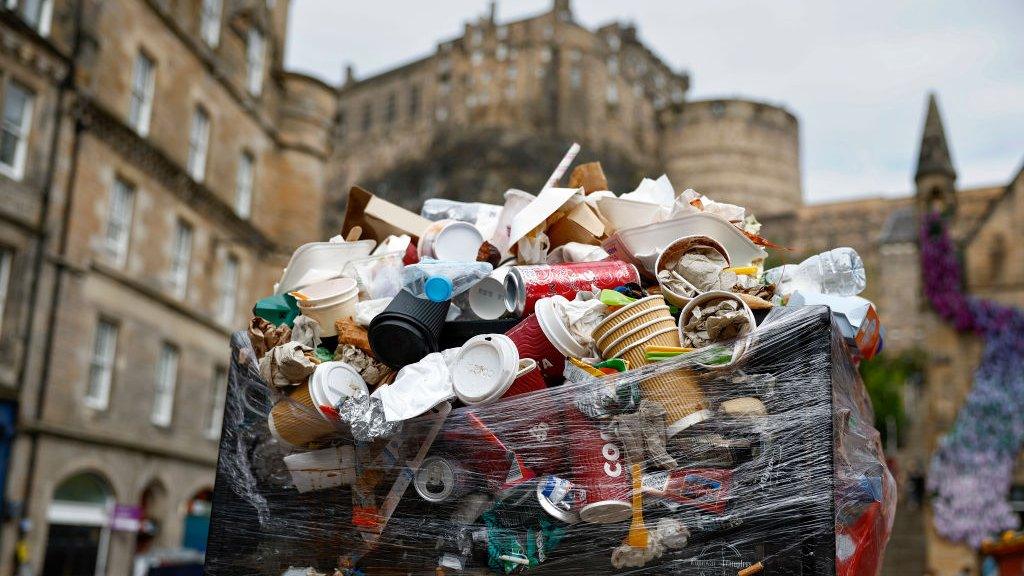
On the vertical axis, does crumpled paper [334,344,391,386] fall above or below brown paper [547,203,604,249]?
below

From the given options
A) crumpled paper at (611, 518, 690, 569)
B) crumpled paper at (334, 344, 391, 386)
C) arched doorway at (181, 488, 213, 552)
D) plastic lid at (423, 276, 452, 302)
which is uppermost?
plastic lid at (423, 276, 452, 302)

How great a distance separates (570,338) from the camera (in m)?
3.46

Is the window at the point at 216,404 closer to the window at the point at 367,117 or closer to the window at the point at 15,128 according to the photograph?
the window at the point at 15,128

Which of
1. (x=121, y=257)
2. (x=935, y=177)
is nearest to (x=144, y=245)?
(x=121, y=257)

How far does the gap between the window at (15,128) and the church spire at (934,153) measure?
22.1 metres

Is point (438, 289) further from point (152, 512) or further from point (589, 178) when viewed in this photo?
point (152, 512)

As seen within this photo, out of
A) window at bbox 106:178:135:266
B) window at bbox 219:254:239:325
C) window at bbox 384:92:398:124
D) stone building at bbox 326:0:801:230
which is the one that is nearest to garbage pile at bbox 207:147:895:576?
window at bbox 106:178:135:266

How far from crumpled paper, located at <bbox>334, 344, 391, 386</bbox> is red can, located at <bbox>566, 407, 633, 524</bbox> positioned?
2.84ft

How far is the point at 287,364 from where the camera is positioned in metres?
3.58

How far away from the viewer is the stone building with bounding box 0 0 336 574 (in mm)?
15508

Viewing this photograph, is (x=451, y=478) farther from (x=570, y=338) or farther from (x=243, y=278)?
(x=243, y=278)

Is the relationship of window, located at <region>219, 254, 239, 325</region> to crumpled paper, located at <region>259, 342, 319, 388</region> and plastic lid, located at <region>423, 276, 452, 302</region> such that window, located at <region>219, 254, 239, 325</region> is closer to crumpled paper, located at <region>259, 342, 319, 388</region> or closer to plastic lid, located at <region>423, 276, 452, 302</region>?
crumpled paper, located at <region>259, 342, 319, 388</region>

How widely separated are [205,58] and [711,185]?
44.1 m

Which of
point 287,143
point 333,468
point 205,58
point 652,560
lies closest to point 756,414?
point 652,560
